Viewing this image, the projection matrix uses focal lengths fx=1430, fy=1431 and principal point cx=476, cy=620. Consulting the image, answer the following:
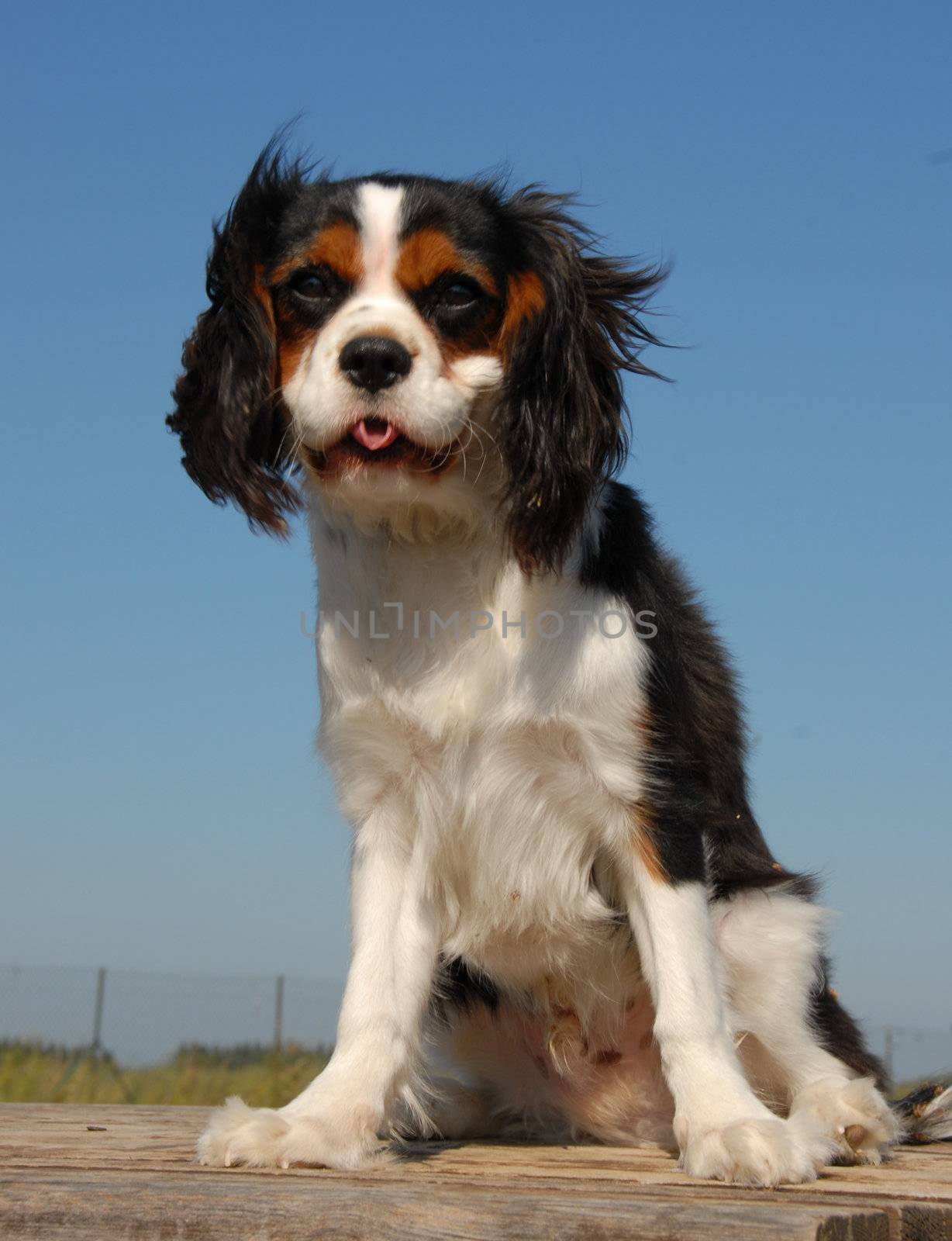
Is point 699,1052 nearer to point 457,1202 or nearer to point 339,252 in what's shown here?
point 457,1202

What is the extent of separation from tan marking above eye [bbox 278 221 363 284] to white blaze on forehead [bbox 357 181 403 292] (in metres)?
0.02

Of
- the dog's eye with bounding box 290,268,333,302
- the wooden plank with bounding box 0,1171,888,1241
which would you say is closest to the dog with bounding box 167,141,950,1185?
the dog's eye with bounding box 290,268,333,302

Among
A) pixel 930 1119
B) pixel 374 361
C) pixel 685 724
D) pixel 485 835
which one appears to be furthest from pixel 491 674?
pixel 930 1119

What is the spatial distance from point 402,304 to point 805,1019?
7.24 ft

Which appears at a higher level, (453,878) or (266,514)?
(266,514)

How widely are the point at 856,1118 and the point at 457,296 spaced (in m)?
2.27

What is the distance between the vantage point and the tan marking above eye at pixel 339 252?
141 inches

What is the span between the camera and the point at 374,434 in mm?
3479

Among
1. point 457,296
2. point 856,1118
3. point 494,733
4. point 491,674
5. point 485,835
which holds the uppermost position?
point 457,296

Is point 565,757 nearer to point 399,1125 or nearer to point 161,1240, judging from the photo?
point 399,1125

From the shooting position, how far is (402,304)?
352cm

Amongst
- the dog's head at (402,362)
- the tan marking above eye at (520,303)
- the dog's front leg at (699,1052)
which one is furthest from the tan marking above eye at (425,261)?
the dog's front leg at (699,1052)

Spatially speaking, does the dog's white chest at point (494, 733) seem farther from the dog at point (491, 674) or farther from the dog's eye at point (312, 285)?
the dog's eye at point (312, 285)

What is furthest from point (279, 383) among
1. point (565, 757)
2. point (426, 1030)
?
→ point (426, 1030)
